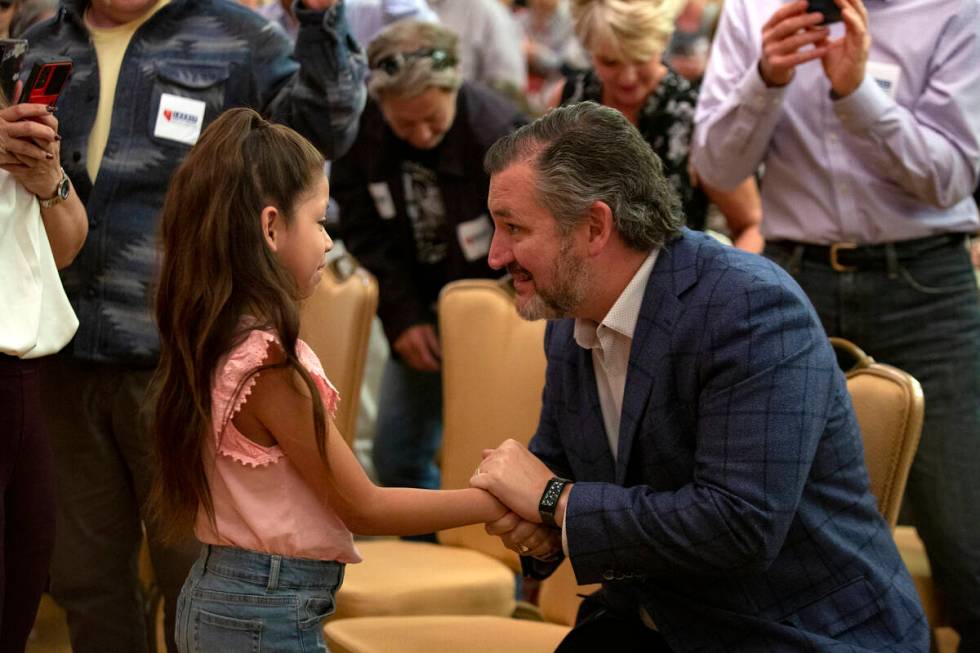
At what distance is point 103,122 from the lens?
2486 mm

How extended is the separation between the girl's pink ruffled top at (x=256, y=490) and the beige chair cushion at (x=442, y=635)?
54 centimetres

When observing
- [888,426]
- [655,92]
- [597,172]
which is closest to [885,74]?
[655,92]

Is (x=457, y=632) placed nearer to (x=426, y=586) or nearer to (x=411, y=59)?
(x=426, y=586)

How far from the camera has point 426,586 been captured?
2.70 meters

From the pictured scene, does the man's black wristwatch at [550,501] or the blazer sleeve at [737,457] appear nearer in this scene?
the blazer sleeve at [737,457]

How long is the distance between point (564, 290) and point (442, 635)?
787 mm

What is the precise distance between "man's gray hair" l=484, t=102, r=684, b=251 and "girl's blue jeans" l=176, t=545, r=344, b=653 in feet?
2.13

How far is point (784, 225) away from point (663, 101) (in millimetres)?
656

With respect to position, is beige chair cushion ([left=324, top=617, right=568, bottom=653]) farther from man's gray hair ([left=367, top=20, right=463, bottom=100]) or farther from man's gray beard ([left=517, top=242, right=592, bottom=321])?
man's gray hair ([left=367, top=20, right=463, bottom=100])

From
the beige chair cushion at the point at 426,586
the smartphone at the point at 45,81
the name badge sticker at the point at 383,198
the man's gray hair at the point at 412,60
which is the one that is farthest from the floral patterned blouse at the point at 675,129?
the smartphone at the point at 45,81

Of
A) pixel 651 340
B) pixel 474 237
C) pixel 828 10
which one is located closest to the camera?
pixel 651 340

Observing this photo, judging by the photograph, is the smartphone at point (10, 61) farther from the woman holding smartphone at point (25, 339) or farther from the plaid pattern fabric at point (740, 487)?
the plaid pattern fabric at point (740, 487)

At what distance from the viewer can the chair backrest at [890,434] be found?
2.12m

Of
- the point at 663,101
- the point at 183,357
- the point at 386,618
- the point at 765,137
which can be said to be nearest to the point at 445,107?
the point at 663,101
